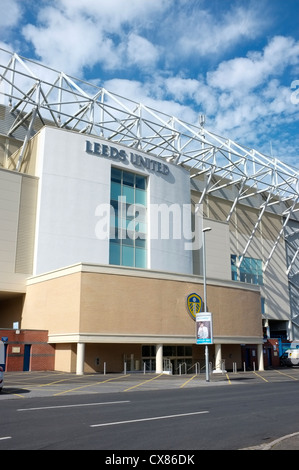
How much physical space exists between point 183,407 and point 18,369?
837 inches

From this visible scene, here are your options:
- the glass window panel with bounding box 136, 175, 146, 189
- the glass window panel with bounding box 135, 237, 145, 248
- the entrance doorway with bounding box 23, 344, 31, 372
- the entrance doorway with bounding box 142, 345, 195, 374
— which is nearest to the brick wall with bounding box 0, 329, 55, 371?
the entrance doorway with bounding box 23, 344, 31, 372

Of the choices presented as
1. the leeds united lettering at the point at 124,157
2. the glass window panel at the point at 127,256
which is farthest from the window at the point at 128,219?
the leeds united lettering at the point at 124,157

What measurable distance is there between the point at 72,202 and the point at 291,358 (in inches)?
1179

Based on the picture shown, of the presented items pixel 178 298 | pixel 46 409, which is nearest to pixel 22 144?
pixel 178 298

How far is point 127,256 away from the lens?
41500 millimetres

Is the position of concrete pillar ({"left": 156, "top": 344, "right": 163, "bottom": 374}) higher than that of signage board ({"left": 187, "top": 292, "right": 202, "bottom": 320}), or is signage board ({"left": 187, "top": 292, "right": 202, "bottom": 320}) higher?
signage board ({"left": 187, "top": 292, "right": 202, "bottom": 320})

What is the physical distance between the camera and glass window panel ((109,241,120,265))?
40.5 metres

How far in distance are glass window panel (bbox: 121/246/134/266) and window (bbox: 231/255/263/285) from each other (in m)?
20.6

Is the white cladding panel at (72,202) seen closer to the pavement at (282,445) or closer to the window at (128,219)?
the window at (128,219)

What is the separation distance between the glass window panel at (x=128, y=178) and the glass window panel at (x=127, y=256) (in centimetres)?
662

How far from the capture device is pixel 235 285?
4028cm

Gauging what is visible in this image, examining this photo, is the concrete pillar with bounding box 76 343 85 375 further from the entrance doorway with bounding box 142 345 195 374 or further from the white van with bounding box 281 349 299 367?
the white van with bounding box 281 349 299 367

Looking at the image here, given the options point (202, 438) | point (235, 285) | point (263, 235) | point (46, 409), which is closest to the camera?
point (202, 438)
